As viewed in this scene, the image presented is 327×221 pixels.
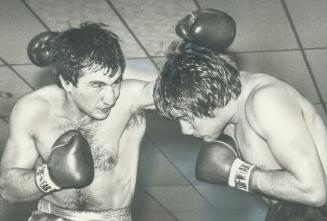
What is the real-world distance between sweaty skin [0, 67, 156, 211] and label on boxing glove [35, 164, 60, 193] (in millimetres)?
228

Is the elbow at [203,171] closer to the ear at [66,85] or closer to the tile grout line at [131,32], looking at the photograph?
the ear at [66,85]

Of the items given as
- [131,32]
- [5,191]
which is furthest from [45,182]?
[131,32]

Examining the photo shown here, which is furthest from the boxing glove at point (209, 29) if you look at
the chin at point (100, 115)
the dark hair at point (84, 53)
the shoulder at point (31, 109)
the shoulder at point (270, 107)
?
the shoulder at point (31, 109)

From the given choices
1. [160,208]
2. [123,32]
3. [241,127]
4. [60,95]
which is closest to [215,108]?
[241,127]

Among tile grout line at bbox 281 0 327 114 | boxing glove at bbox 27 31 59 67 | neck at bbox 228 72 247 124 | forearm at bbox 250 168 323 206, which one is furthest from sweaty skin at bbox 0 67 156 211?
tile grout line at bbox 281 0 327 114

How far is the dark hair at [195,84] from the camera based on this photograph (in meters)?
2.18


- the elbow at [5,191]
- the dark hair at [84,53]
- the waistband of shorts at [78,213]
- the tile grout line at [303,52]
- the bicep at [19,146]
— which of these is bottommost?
the tile grout line at [303,52]

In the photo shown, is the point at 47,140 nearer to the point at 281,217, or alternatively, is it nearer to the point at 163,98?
the point at 163,98

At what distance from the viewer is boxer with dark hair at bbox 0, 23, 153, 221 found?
7.89 ft

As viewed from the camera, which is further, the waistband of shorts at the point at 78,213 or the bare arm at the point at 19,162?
the waistband of shorts at the point at 78,213

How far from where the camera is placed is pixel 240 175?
2102mm

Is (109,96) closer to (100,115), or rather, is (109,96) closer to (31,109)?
(100,115)

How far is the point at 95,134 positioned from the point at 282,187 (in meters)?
0.96

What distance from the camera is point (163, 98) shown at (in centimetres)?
222
